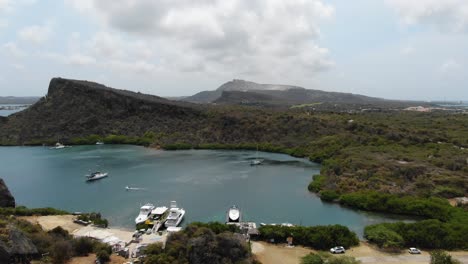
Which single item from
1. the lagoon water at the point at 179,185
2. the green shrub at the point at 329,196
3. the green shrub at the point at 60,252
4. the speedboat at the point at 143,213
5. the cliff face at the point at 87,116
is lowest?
the lagoon water at the point at 179,185

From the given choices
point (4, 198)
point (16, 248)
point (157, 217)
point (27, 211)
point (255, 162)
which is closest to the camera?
point (16, 248)

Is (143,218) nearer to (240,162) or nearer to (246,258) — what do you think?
(246,258)

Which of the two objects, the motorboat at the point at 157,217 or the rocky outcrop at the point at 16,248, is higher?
the rocky outcrop at the point at 16,248

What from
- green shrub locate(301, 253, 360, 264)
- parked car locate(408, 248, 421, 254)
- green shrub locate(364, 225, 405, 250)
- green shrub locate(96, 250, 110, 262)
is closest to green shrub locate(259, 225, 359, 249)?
green shrub locate(364, 225, 405, 250)

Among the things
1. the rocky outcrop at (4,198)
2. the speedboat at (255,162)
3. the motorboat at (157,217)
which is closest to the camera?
the motorboat at (157,217)

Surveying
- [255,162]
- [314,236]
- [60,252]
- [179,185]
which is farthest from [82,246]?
[255,162]

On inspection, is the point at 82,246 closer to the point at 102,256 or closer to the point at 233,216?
the point at 102,256

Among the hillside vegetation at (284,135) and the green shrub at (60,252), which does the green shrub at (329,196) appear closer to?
the hillside vegetation at (284,135)

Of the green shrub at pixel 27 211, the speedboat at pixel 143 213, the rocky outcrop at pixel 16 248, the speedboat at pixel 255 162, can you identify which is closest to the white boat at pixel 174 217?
the speedboat at pixel 143 213
